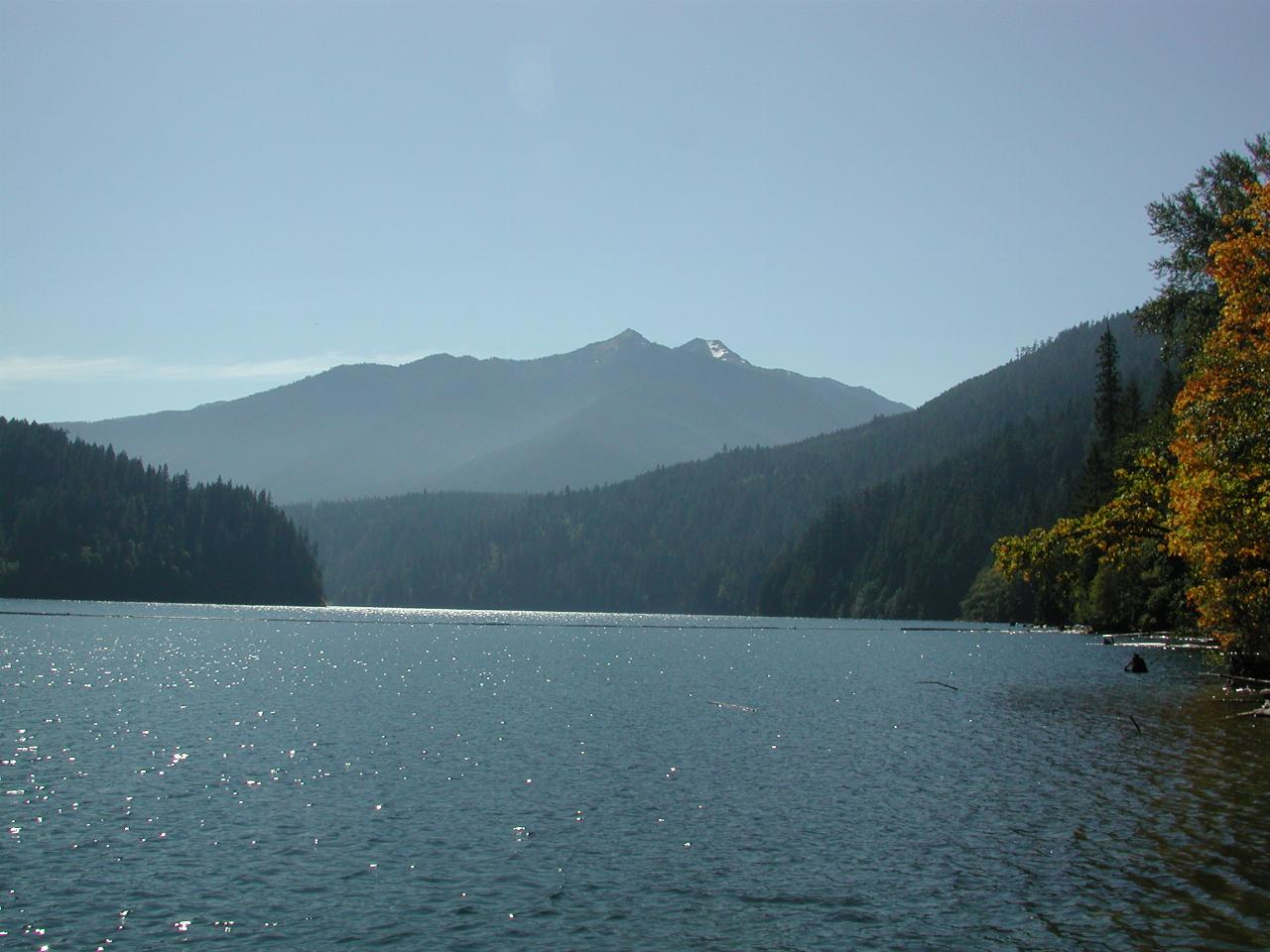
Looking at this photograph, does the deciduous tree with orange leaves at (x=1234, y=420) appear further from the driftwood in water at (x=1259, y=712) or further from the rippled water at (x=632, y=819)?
the rippled water at (x=632, y=819)

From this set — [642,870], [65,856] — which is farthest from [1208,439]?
[65,856]

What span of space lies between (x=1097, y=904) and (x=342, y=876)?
1569 centimetres

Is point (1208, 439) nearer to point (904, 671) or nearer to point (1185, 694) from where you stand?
point (1185, 694)

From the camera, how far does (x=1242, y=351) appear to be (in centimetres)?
4269

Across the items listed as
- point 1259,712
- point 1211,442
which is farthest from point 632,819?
point 1259,712

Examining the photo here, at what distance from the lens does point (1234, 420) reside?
4169cm

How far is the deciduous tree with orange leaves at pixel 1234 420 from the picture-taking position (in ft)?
135

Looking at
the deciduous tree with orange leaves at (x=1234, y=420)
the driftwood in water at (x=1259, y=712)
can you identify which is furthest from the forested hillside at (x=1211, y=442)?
the driftwood in water at (x=1259, y=712)

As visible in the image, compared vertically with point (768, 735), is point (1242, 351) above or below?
above

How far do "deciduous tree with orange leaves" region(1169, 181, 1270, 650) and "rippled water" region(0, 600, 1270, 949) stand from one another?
7.90 metres

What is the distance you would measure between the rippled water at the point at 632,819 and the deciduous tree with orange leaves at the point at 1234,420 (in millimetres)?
7900

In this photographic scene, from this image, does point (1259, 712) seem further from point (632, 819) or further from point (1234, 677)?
point (632, 819)

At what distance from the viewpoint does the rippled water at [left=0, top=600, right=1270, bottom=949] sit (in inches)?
908

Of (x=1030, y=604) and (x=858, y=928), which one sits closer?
(x=858, y=928)
